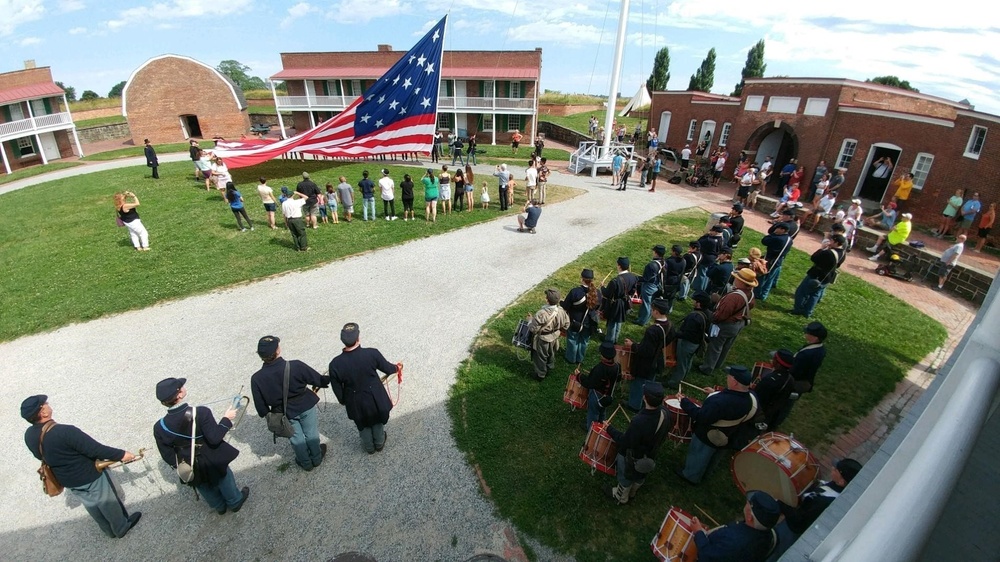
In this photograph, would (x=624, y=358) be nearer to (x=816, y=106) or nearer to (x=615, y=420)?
(x=615, y=420)

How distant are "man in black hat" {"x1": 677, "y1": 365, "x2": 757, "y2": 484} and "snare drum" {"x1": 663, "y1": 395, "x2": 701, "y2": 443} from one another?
1.38ft

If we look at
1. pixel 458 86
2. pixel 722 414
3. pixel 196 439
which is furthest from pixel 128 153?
pixel 722 414

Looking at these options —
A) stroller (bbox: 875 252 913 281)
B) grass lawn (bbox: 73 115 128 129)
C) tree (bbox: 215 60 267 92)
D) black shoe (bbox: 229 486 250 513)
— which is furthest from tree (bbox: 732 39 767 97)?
tree (bbox: 215 60 267 92)

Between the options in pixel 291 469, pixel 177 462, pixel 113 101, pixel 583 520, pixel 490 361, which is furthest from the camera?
pixel 113 101

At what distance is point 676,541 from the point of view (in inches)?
165

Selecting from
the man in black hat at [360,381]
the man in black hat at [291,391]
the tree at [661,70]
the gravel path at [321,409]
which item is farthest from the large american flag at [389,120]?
the tree at [661,70]

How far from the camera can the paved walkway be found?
5.04 metres

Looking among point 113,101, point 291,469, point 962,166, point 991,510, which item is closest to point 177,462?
point 291,469

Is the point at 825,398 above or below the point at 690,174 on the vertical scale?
below

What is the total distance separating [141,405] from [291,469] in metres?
3.19

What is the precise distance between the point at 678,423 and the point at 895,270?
38.2 ft

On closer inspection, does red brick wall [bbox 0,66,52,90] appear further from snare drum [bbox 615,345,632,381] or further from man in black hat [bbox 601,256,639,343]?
snare drum [bbox 615,345,632,381]

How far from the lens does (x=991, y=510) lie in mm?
2520

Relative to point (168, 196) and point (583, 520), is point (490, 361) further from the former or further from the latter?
point (168, 196)
